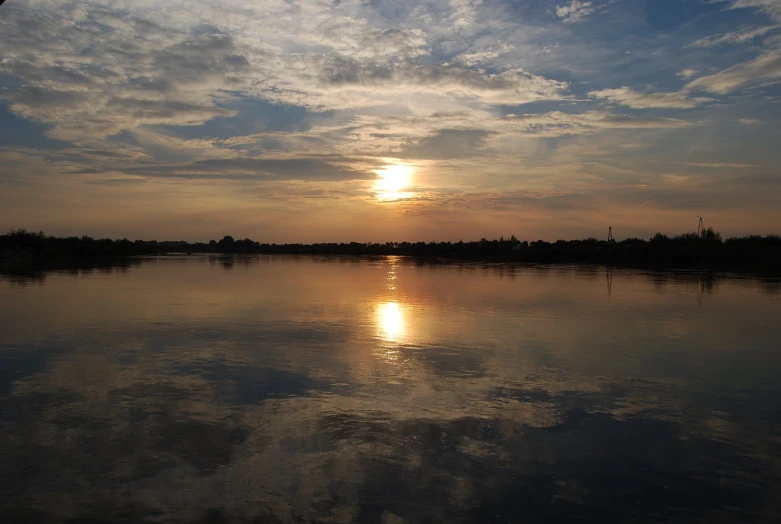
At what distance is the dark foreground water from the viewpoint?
4.98m

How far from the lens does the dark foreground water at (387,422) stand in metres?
4.98

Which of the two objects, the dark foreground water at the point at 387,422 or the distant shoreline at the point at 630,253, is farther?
the distant shoreline at the point at 630,253

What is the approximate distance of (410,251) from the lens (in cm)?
14188

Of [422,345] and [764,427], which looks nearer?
[764,427]

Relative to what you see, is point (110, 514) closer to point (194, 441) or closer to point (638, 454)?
point (194, 441)

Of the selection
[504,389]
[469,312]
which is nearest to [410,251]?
[469,312]

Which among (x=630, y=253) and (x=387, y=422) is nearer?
(x=387, y=422)

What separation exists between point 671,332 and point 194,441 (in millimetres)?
12003

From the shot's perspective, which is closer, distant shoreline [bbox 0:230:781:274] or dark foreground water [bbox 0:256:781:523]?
dark foreground water [bbox 0:256:781:523]

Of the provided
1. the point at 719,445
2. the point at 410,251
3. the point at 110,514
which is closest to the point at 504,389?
the point at 719,445

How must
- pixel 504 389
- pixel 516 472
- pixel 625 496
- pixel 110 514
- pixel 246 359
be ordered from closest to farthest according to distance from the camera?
pixel 110 514, pixel 625 496, pixel 516 472, pixel 504 389, pixel 246 359

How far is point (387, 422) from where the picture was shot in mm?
7000

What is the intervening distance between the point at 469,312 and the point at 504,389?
365 inches

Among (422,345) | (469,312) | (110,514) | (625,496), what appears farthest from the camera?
(469,312)
